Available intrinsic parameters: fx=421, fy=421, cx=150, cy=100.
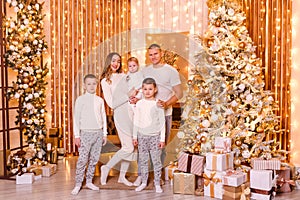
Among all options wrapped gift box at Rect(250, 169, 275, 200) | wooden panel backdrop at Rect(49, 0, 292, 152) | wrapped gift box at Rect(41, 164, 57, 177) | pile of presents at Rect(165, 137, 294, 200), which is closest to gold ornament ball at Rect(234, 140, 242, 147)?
pile of presents at Rect(165, 137, 294, 200)

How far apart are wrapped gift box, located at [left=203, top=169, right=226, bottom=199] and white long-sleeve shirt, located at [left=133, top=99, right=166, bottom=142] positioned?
559 millimetres

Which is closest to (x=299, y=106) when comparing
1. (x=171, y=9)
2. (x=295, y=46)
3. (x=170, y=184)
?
(x=295, y=46)

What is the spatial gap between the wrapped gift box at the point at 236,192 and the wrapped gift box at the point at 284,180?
485 millimetres

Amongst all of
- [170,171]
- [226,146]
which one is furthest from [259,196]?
[170,171]

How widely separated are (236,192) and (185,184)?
56cm

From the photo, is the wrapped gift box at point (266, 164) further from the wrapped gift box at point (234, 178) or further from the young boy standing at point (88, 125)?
the young boy standing at point (88, 125)

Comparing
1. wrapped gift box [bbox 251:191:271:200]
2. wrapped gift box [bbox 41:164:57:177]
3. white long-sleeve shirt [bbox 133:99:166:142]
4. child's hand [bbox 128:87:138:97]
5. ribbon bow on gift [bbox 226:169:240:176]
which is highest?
child's hand [bbox 128:87:138:97]

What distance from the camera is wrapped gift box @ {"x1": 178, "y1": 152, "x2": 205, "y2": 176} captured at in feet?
13.6

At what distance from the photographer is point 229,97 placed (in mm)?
4527

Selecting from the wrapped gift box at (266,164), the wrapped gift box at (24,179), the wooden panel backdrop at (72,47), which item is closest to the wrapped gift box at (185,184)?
the wrapped gift box at (266,164)

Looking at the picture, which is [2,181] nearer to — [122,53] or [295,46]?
[122,53]

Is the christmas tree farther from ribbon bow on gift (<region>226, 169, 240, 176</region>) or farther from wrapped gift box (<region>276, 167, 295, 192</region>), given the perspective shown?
wrapped gift box (<region>276, 167, 295, 192</region>)

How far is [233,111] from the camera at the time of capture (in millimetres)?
4449

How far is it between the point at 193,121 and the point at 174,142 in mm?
474
